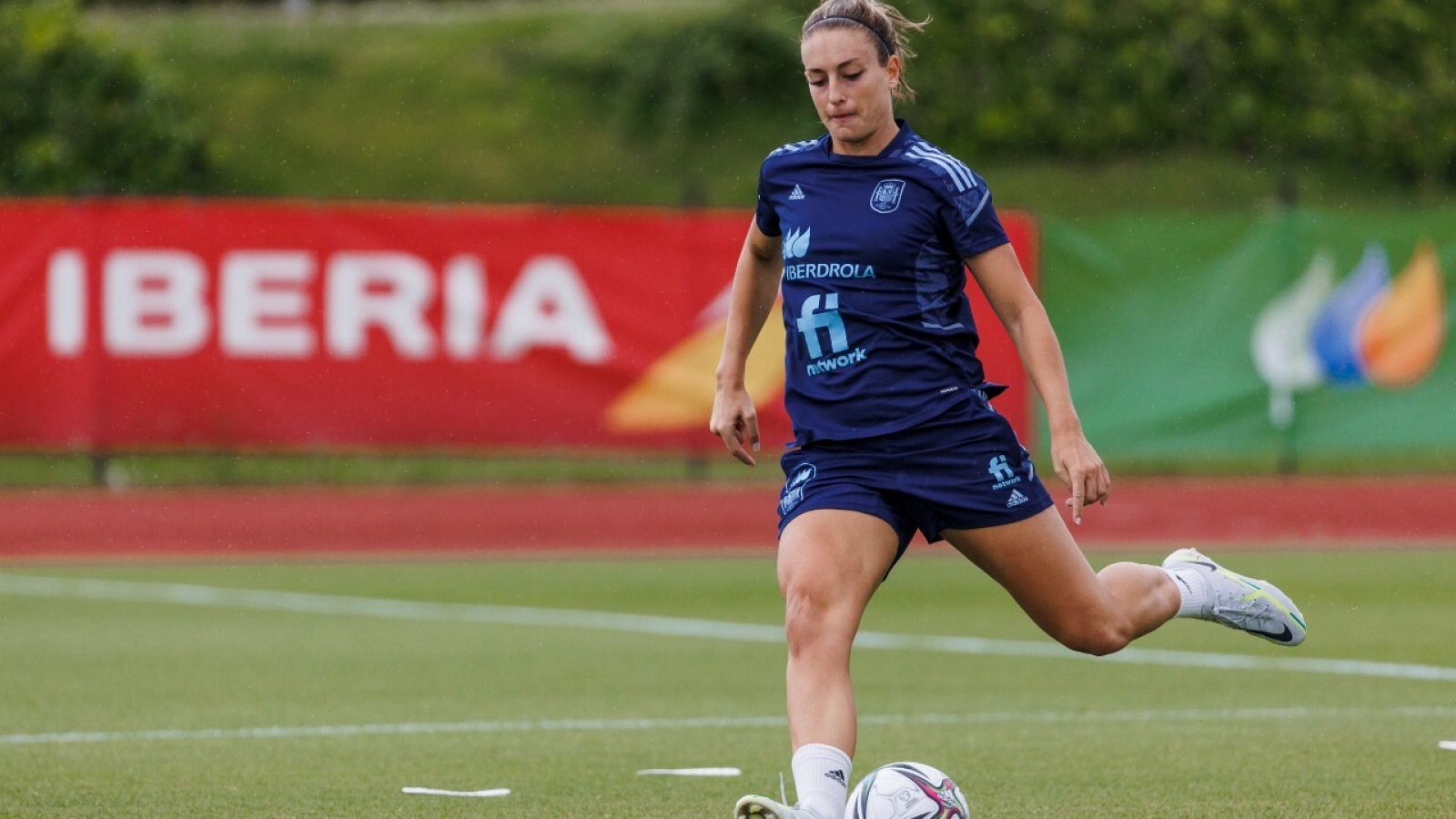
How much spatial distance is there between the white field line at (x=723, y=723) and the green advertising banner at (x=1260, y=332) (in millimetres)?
9994

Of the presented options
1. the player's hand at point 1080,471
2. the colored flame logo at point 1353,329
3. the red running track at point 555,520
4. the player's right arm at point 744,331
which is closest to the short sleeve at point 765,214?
the player's right arm at point 744,331

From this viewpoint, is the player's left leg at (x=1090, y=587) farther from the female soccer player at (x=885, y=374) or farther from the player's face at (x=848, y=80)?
the player's face at (x=848, y=80)

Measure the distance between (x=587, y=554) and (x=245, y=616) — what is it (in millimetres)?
4518

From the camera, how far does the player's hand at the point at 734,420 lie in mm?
5664

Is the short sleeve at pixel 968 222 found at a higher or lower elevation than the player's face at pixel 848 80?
lower

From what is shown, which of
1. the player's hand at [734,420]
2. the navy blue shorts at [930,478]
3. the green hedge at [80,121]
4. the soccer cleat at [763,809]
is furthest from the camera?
the green hedge at [80,121]

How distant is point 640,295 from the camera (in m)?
17.7

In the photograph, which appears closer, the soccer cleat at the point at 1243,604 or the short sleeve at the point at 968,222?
the short sleeve at the point at 968,222

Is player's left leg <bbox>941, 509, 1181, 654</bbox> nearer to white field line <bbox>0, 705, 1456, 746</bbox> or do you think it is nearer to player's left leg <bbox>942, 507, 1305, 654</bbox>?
player's left leg <bbox>942, 507, 1305, 654</bbox>

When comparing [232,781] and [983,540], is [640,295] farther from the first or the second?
[983,540]

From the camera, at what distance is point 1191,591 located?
20.0ft

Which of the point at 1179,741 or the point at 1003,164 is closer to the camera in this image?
the point at 1179,741

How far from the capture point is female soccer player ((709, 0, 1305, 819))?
5.11 m

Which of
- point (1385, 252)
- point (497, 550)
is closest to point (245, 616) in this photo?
point (497, 550)
